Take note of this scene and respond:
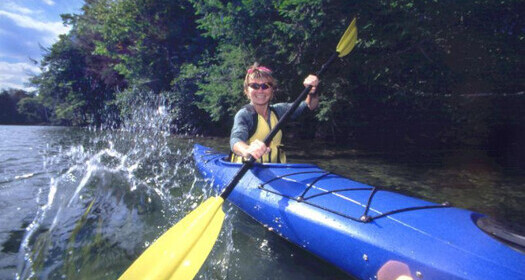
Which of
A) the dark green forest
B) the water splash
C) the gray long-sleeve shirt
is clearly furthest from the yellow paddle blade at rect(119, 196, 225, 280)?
the dark green forest

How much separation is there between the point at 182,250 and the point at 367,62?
6904 mm

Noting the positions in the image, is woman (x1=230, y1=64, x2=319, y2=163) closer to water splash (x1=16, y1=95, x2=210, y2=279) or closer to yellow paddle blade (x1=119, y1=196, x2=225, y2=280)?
yellow paddle blade (x1=119, y1=196, x2=225, y2=280)

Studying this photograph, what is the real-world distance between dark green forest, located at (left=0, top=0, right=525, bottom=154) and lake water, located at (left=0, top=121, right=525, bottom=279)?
197cm

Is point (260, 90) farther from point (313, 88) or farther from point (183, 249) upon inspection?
point (183, 249)

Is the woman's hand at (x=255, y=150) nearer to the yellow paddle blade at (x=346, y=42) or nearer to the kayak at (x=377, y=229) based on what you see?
the kayak at (x=377, y=229)

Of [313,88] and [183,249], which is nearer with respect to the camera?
[183,249]

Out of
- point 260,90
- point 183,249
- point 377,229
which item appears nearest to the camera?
point 377,229

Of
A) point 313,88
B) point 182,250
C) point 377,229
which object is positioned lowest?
point 182,250

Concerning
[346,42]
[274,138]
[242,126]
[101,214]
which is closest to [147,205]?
[101,214]

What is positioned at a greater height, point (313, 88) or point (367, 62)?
point (367, 62)

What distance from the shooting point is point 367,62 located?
7.57 metres

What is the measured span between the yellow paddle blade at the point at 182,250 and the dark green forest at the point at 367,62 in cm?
544

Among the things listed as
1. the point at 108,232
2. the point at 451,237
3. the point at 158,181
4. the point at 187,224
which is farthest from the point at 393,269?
the point at 158,181

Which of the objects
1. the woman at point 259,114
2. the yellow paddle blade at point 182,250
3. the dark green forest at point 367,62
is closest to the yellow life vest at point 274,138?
the woman at point 259,114
